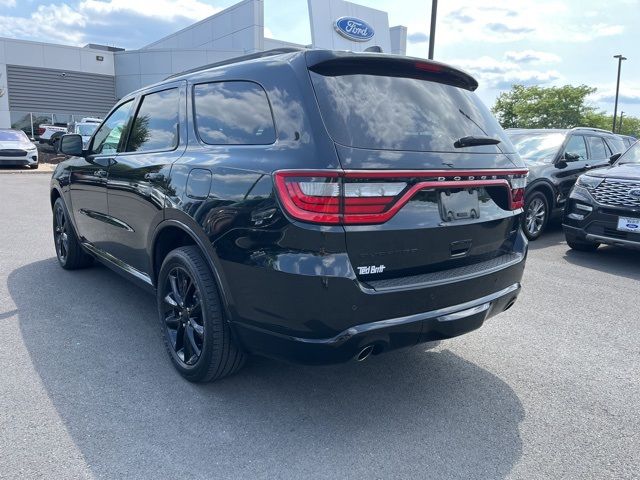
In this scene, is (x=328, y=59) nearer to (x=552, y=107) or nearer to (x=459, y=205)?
(x=459, y=205)

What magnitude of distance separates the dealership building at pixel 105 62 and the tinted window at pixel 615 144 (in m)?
21.3

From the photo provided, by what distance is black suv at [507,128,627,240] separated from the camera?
7.96 m

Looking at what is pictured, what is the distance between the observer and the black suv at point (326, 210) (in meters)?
2.38

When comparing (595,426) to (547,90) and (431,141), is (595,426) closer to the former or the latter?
(431,141)

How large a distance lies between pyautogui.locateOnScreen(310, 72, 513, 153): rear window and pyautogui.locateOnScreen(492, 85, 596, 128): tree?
50.7 metres

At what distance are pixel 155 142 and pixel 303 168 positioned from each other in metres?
1.76

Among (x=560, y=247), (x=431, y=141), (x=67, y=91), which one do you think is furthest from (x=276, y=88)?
(x=67, y=91)

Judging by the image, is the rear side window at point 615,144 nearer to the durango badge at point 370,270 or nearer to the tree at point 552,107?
the durango badge at point 370,270

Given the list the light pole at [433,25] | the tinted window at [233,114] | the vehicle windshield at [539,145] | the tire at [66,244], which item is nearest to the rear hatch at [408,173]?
the tinted window at [233,114]

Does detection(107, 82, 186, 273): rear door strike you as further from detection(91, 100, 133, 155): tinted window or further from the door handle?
detection(91, 100, 133, 155): tinted window

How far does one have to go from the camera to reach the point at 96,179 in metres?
4.46

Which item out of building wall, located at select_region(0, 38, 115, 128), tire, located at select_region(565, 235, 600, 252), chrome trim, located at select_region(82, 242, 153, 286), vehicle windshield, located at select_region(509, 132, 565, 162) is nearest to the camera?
chrome trim, located at select_region(82, 242, 153, 286)

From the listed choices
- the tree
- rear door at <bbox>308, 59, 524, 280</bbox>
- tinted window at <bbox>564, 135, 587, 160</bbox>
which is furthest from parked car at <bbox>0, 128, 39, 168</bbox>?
the tree

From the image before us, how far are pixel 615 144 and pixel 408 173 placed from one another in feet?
30.4
